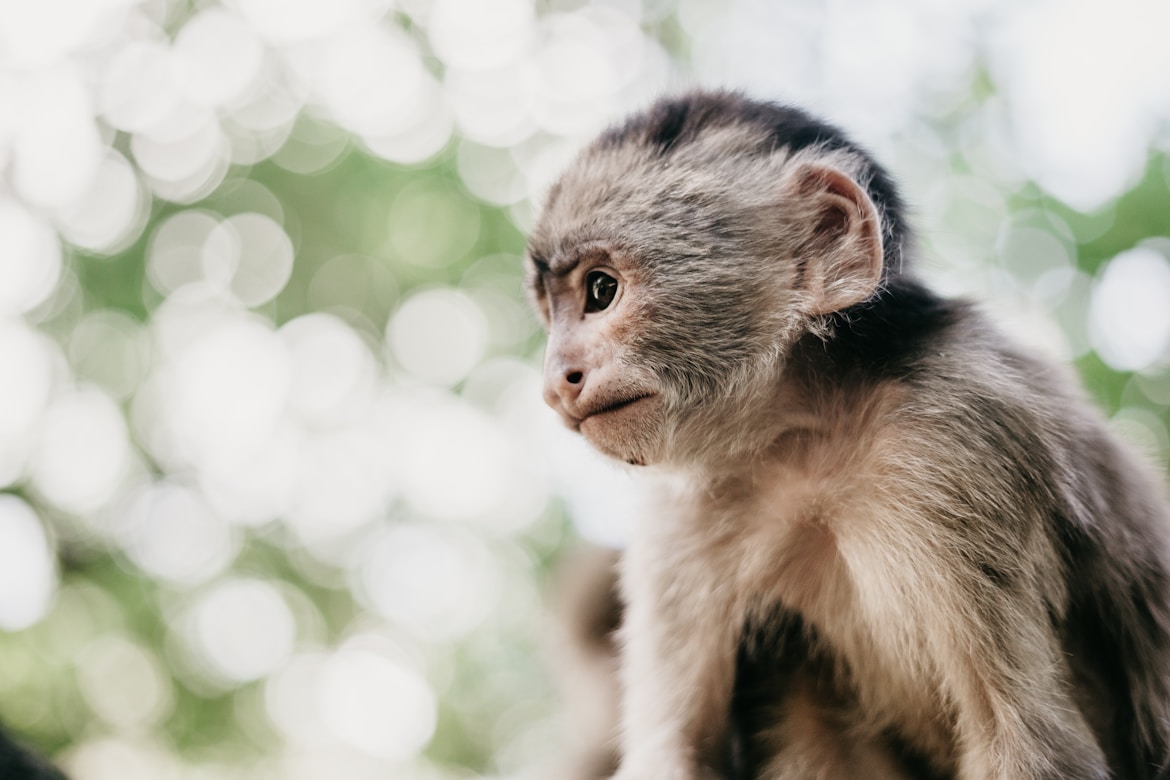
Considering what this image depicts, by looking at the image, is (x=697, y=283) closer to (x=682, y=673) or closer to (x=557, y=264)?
(x=557, y=264)

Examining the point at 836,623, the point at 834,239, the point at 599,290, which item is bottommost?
the point at 836,623

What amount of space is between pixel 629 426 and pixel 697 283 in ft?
1.54

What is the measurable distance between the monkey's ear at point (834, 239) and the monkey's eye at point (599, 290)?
573 millimetres

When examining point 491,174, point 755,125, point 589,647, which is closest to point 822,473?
point 755,125

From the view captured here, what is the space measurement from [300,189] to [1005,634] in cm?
813

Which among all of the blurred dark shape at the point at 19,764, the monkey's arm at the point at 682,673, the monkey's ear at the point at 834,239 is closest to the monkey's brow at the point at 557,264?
the monkey's ear at the point at 834,239

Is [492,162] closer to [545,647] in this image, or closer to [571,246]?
[545,647]

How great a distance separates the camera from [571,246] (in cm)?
293

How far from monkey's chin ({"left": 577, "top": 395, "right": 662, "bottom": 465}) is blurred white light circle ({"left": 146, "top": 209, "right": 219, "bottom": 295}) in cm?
753

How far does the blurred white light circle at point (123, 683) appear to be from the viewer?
33.2 ft

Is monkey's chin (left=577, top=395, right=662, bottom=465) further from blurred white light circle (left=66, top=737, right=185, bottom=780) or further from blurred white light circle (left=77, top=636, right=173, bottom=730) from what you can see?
blurred white light circle (left=77, top=636, right=173, bottom=730)

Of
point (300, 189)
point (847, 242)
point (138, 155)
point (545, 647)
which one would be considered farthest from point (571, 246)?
point (138, 155)

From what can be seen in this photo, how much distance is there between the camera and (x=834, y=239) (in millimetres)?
2869

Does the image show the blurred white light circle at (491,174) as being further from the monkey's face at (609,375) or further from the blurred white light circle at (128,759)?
the blurred white light circle at (128,759)
